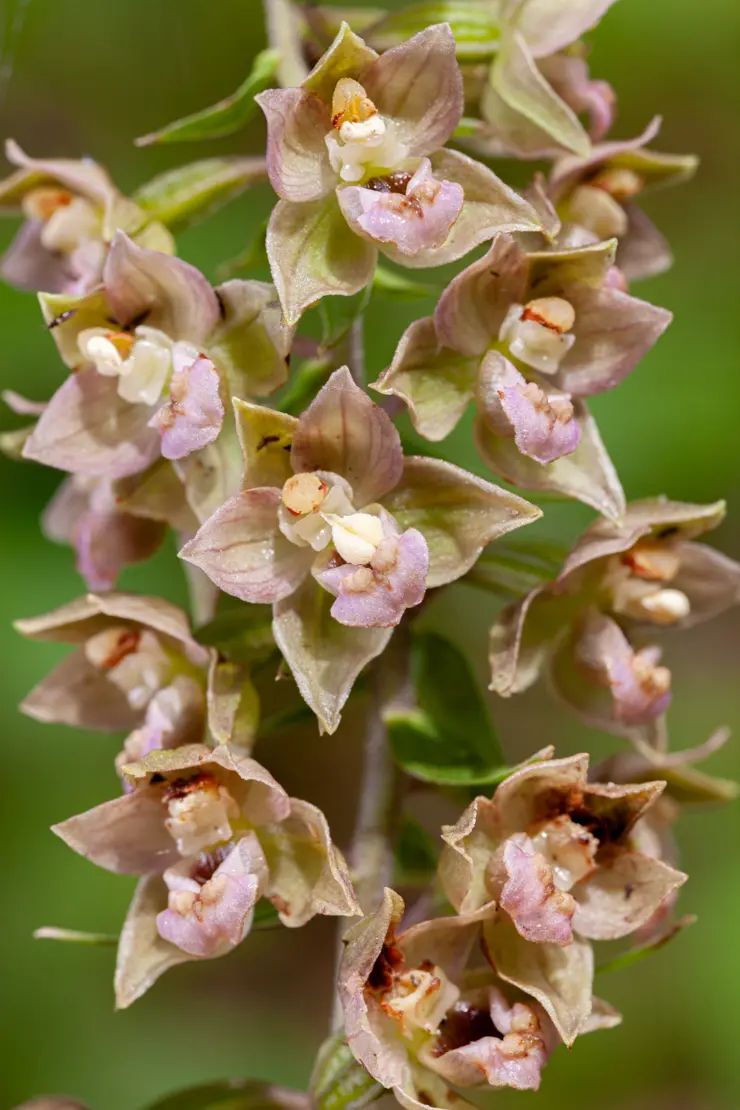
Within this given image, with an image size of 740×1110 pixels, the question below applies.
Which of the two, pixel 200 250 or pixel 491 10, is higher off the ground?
pixel 491 10

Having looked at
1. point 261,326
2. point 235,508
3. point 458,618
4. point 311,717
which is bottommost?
point 458,618

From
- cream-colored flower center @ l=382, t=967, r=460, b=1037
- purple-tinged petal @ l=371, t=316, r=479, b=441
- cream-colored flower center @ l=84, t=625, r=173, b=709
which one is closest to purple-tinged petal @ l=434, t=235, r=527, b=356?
purple-tinged petal @ l=371, t=316, r=479, b=441

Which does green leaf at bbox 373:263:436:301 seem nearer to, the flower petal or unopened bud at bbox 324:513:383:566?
unopened bud at bbox 324:513:383:566

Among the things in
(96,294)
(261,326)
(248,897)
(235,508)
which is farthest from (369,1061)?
(96,294)

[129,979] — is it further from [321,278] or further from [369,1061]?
[321,278]

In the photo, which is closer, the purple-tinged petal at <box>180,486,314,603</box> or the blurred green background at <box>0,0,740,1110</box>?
the purple-tinged petal at <box>180,486,314,603</box>

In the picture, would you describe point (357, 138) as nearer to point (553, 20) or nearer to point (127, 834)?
point (553, 20)

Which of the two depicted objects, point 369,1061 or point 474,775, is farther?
point 474,775
